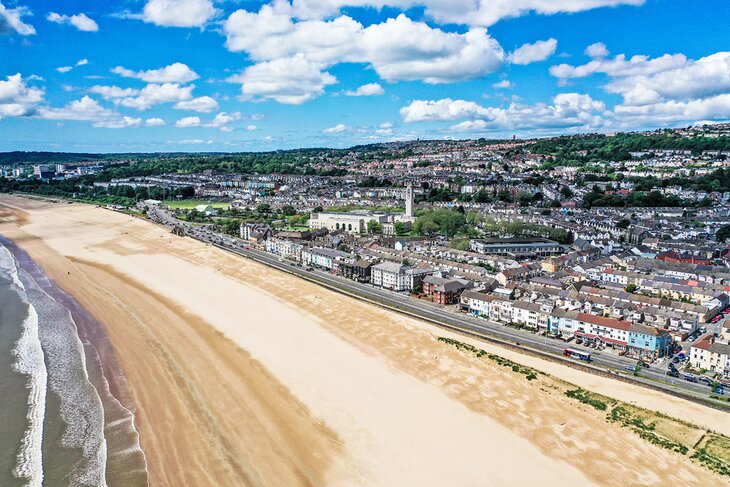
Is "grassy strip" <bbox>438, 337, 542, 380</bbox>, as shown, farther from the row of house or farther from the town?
the row of house

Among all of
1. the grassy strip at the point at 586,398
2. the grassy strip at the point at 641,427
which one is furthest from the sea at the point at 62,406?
the grassy strip at the point at 641,427

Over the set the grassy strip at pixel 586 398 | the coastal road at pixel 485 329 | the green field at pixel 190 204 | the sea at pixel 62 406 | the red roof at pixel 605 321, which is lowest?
the coastal road at pixel 485 329

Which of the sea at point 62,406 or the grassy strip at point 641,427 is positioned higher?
the sea at point 62,406

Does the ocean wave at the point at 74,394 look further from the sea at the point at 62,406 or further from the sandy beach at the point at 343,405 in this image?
the sandy beach at the point at 343,405

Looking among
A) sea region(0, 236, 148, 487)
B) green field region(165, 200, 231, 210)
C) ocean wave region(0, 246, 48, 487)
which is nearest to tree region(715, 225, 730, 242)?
sea region(0, 236, 148, 487)

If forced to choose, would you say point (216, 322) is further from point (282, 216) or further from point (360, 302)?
point (282, 216)

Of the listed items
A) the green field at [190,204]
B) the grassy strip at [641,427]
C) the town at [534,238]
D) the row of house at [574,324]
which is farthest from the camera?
the green field at [190,204]

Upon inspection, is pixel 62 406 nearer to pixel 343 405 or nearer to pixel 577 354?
pixel 343 405
